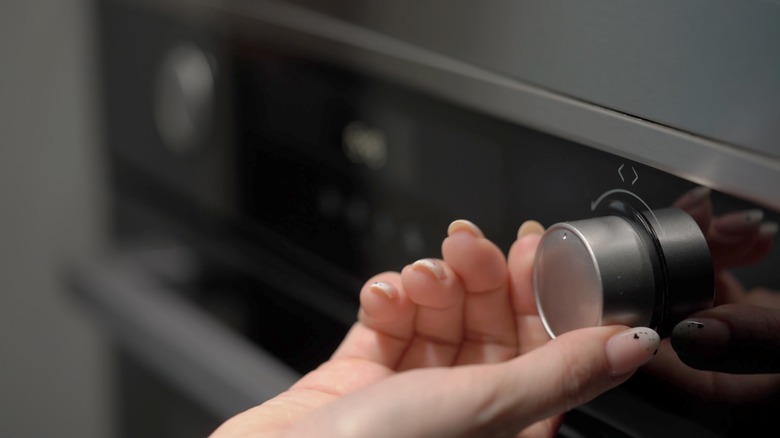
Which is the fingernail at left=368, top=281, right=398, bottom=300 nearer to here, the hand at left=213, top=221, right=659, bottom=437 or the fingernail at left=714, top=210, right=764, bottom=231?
the hand at left=213, top=221, right=659, bottom=437

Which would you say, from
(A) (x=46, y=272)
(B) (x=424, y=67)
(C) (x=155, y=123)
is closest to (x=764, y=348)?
(B) (x=424, y=67)

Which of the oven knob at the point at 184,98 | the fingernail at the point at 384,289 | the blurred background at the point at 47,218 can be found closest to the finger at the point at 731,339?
the fingernail at the point at 384,289

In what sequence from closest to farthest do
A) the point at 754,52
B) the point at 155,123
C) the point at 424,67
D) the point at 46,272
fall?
the point at 754,52 < the point at 424,67 < the point at 155,123 < the point at 46,272

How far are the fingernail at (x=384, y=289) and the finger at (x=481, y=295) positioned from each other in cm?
2

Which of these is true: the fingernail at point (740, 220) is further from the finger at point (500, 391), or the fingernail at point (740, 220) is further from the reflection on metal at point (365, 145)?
the reflection on metal at point (365, 145)

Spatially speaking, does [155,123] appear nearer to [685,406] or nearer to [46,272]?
[46,272]

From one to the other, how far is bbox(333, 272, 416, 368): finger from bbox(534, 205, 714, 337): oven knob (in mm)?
84

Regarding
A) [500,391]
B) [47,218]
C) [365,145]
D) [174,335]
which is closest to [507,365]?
[500,391]

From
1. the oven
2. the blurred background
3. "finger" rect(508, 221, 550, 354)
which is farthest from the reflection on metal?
the blurred background

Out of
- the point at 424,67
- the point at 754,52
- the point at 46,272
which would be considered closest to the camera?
the point at 754,52

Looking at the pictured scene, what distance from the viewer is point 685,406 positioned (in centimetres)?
26

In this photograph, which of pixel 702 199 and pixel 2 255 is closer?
→ pixel 702 199

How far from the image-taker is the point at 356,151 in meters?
0.41

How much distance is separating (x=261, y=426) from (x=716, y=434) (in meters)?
0.15
